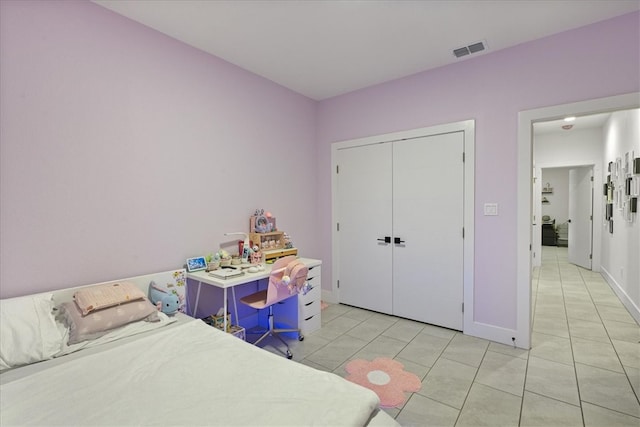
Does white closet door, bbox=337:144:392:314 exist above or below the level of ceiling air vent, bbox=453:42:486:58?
below

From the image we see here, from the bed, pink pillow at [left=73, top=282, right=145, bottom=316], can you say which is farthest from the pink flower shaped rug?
pink pillow at [left=73, top=282, right=145, bottom=316]

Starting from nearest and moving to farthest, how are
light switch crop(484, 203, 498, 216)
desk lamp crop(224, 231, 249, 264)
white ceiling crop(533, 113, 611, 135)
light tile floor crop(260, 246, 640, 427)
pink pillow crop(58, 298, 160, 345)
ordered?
pink pillow crop(58, 298, 160, 345) → light tile floor crop(260, 246, 640, 427) → light switch crop(484, 203, 498, 216) → desk lamp crop(224, 231, 249, 264) → white ceiling crop(533, 113, 611, 135)

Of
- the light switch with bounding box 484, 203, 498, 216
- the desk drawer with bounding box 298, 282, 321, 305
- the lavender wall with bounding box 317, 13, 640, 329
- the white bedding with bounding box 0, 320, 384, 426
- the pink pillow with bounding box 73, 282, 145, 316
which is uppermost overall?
the lavender wall with bounding box 317, 13, 640, 329

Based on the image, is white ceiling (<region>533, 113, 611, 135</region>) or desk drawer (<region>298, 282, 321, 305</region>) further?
white ceiling (<region>533, 113, 611, 135</region>)

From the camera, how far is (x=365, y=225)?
386 cm

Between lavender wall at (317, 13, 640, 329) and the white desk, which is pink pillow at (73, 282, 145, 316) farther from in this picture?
lavender wall at (317, 13, 640, 329)

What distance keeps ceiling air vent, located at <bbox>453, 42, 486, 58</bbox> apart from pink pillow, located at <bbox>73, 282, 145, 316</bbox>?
346 centimetres

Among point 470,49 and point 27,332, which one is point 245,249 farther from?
point 470,49

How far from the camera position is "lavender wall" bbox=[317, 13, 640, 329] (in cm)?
242

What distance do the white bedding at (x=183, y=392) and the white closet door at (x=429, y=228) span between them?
2277 millimetres

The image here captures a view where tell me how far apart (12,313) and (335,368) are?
216 centimetres

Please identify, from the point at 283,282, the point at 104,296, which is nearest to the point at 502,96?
the point at 283,282

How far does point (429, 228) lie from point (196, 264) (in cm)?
246

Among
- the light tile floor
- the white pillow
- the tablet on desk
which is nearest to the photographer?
the white pillow
